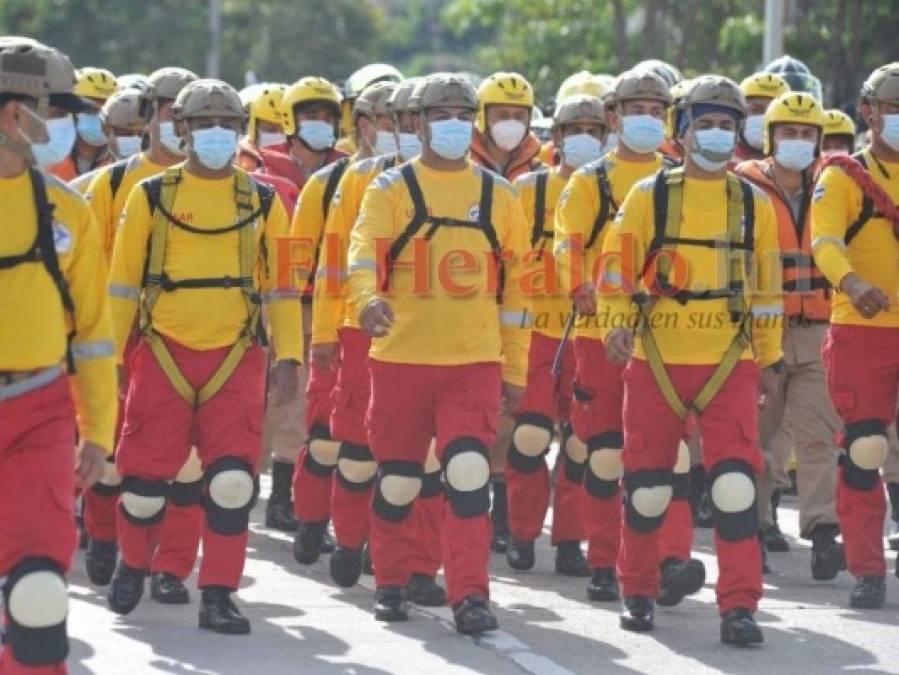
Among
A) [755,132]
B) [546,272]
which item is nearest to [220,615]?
[546,272]

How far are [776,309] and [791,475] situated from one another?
16.7 ft

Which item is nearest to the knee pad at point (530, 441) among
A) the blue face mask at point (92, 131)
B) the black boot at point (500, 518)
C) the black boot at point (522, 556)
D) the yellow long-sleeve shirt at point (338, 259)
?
the black boot at point (522, 556)

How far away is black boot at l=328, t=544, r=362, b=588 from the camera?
1091 centimetres

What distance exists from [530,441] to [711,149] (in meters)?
2.43

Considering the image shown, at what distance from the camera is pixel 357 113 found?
12.5 m

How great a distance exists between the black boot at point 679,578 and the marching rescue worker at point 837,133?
13.0ft

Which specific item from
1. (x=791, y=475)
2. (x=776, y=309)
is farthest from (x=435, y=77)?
(x=791, y=475)

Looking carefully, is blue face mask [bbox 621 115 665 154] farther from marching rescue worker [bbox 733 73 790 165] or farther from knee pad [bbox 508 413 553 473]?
marching rescue worker [bbox 733 73 790 165]

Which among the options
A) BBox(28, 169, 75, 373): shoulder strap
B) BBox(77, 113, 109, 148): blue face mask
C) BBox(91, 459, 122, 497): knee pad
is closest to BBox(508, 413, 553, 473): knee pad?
BBox(91, 459, 122, 497): knee pad

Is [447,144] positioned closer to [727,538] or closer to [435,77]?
[435,77]

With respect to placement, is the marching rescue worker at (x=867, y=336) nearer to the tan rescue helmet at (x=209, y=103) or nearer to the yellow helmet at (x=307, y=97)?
the tan rescue helmet at (x=209, y=103)

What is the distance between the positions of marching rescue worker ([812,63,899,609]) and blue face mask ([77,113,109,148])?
436 centimetres

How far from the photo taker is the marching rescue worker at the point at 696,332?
31.7ft

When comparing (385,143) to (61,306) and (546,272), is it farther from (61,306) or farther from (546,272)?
(61,306)
